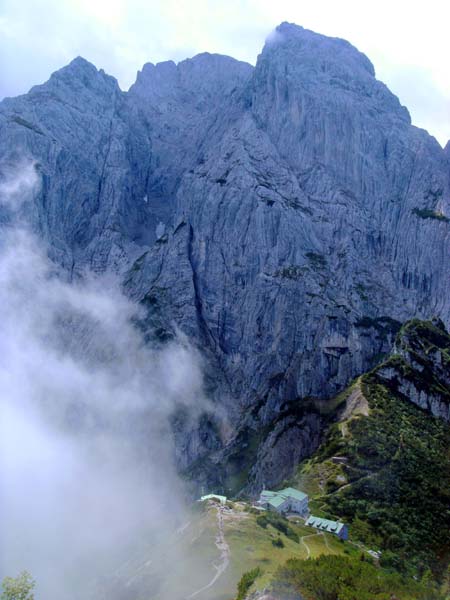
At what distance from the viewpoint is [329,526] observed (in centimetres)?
12638

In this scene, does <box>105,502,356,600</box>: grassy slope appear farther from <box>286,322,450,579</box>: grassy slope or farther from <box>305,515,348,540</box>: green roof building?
<box>286,322,450,579</box>: grassy slope

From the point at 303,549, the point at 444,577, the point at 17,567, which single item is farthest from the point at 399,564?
the point at 17,567

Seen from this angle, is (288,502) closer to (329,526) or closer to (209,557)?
(329,526)

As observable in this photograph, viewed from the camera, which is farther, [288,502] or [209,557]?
[288,502]

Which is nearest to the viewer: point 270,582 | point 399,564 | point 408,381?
point 270,582

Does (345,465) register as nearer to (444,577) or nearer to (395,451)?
(395,451)

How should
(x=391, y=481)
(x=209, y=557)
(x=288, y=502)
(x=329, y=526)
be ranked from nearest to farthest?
1. (x=209, y=557)
2. (x=329, y=526)
3. (x=288, y=502)
4. (x=391, y=481)

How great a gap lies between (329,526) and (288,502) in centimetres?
1490

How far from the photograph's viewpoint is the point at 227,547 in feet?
355

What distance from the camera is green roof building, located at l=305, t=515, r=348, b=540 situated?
124438 millimetres

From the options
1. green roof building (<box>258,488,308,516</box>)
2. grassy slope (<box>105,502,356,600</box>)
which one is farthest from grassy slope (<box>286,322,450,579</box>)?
grassy slope (<box>105,502,356,600</box>)

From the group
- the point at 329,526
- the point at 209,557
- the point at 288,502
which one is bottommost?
the point at 209,557

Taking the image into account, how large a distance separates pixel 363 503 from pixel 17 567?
3727 inches

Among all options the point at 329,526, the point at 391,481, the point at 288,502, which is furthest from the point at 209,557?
the point at 391,481
